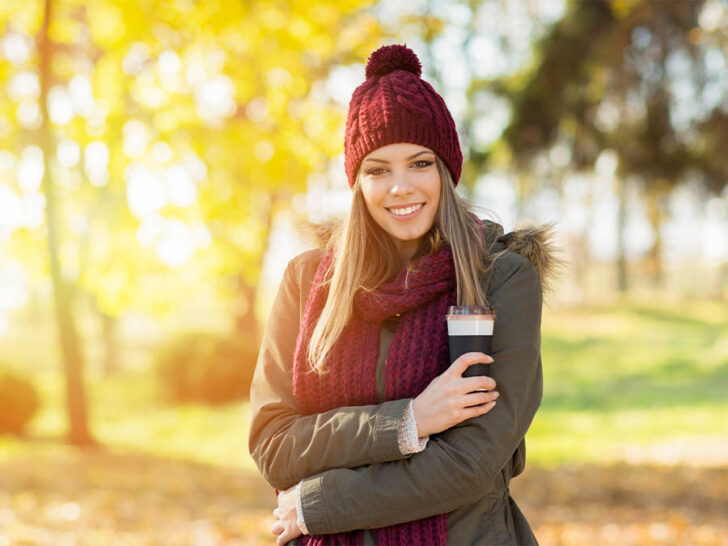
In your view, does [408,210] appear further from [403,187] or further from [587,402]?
[587,402]

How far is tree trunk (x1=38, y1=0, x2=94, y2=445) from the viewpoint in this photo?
388 inches

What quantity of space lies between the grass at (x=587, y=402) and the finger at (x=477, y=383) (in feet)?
27.6

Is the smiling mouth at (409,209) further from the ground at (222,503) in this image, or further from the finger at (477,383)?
the ground at (222,503)

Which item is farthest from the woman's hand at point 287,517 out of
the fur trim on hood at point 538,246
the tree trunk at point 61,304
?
the tree trunk at point 61,304

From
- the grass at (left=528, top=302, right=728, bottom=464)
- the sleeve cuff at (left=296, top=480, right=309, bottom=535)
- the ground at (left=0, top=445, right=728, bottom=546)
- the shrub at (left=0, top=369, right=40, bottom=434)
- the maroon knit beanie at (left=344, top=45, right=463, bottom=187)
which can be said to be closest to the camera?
the sleeve cuff at (left=296, top=480, right=309, bottom=535)

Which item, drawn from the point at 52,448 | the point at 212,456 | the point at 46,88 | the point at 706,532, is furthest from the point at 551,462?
the point at 46,88

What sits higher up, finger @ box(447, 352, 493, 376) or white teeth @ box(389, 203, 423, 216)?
white teeth @ box(389, 203, 423, 216)

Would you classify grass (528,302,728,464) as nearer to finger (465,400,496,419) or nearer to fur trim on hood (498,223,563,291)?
fur trim on hood (498,223,563,291)

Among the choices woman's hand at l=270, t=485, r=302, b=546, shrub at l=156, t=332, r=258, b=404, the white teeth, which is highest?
shrub at l=156, t=332, r=258, b=404

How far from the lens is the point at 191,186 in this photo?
10.1 metres

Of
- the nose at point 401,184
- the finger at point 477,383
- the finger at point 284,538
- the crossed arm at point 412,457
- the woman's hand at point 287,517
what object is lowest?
Result: the finger at point 284,538

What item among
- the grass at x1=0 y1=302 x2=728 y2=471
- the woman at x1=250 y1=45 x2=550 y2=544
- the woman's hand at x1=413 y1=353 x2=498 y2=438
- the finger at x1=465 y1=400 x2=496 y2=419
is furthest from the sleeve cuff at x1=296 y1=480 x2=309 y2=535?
the grass at x1=0 y1=302 x2=728 y2=471

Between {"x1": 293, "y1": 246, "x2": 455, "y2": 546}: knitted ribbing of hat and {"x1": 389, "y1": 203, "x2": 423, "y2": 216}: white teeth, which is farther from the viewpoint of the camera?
{"x1": 389, "y1": 203, "x2": 423, "y2": 216}: white teeth

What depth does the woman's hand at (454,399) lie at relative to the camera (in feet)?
6.60
